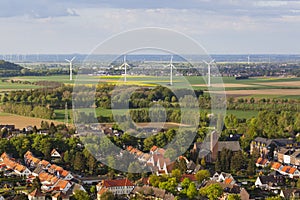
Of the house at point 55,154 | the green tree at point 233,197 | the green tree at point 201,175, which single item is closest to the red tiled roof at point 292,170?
the green tree at point 201,175

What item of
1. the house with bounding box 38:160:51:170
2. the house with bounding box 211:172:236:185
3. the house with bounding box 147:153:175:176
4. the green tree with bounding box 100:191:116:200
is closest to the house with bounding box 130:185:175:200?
the green tree with bounding box 100:191:116:200

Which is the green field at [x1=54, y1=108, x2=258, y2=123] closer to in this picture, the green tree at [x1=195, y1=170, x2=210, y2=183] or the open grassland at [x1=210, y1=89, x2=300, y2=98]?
A: the open grassland at [x1=210, y1=89, x2=300, y2=98]

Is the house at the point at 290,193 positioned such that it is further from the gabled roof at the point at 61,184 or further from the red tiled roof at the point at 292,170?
the gabled roof at the point at 61,184

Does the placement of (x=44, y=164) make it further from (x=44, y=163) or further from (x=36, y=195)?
(x=36, y=195)

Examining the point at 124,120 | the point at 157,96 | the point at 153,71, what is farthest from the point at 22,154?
the point at 153,71

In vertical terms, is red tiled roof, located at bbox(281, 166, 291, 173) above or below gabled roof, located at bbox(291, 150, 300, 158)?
below
